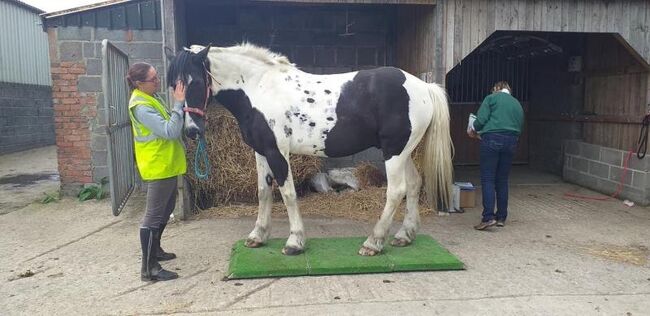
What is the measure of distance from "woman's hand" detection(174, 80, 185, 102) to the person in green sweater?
308 centimetres

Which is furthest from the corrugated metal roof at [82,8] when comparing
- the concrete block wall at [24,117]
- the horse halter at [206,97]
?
the concrete block wall at [24,117]

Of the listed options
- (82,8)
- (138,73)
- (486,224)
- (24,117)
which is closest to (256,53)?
(138,73)

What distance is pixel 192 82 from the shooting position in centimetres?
364

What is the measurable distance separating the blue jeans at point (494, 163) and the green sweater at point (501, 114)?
0.07m

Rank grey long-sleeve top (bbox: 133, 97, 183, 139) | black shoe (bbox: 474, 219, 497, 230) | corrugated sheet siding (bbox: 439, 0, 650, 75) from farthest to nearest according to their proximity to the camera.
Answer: corrugated sheet siding (bbox: 439, 0, 650, 75) < black shoe (bbox: 474, 219, 497, 230) < grey long-sleeve top (bbox: 133, 97, 183, 139)

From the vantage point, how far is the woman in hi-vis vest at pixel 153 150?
332cm

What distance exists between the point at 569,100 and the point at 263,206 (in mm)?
5897

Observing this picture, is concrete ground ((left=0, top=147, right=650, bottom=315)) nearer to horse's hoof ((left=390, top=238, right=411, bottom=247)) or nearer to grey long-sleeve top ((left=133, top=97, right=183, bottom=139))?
horse's hoof ((left=390, top=238, right=411, bottom=247))

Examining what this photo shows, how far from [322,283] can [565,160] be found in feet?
19.1

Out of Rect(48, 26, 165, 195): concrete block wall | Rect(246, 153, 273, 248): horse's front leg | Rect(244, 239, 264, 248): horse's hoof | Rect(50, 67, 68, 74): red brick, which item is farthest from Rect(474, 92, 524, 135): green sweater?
Rect(50, 67, 68, 74): red brick

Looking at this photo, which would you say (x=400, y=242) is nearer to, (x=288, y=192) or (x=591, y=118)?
(x=288, y=192)

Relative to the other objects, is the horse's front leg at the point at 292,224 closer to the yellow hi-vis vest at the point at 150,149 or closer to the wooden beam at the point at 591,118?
the yellow hi-vis vest at the point at 150,149

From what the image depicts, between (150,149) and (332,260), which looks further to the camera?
(332,260)

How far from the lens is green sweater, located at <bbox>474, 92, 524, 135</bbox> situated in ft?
15.5
